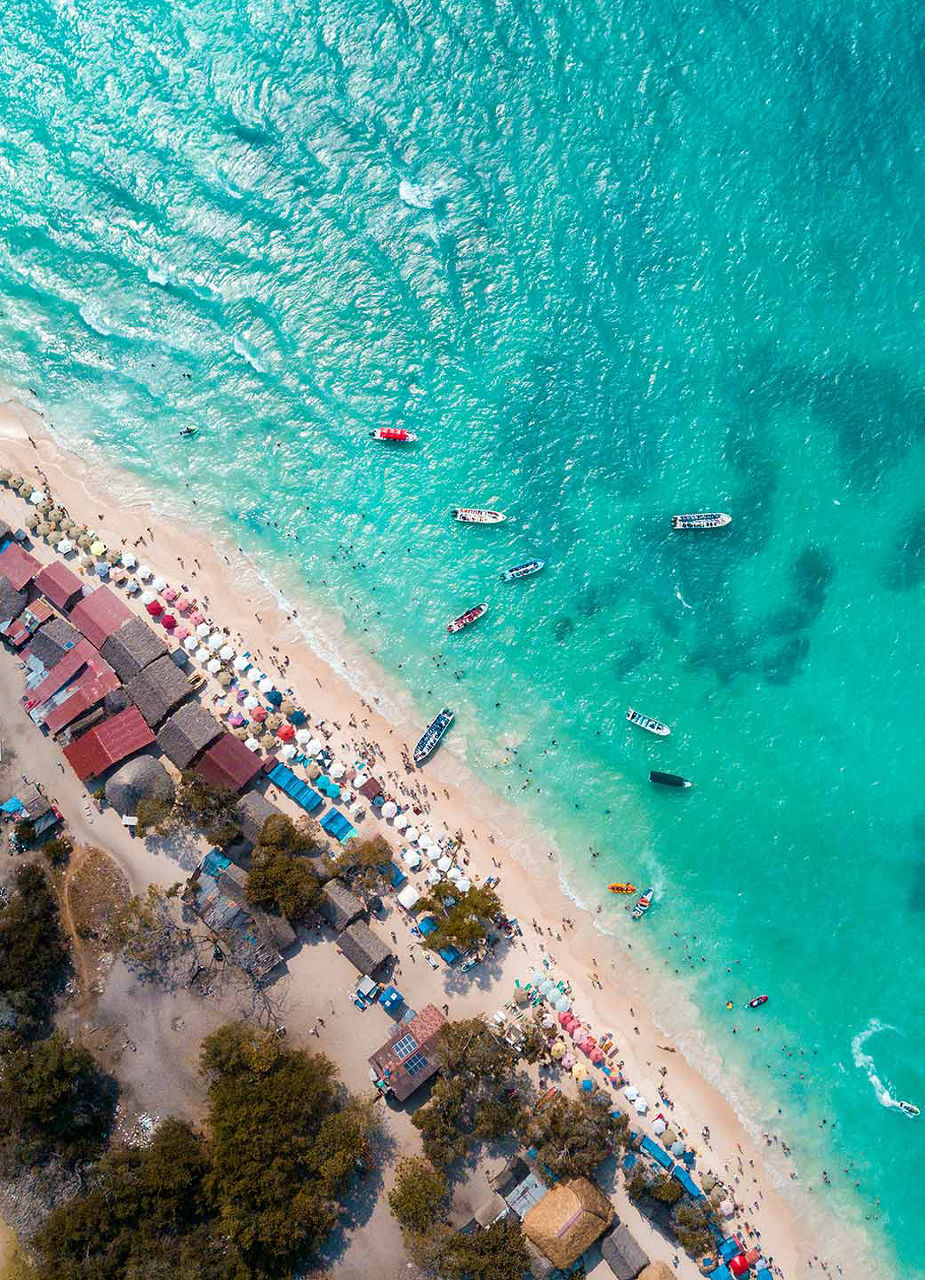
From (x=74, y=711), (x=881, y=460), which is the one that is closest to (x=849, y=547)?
(x=881, y=460)

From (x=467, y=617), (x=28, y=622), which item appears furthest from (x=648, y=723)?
(x=28, y=622)

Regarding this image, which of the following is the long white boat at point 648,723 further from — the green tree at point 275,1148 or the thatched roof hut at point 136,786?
the thatched roof hut at point 136,786

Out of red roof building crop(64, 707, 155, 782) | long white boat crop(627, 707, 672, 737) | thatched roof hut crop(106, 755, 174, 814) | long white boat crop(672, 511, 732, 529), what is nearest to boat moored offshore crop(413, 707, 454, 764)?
long white boat crop(627, 707, 672, 737)

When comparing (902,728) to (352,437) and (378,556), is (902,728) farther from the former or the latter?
(352,437)

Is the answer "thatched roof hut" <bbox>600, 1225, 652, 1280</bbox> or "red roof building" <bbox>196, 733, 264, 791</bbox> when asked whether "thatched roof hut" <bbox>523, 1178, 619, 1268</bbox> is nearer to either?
"thatched roof hut" <bbox>600, 1225, 652, 1280</bbox>

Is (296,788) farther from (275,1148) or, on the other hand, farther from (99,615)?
(275,1148)
